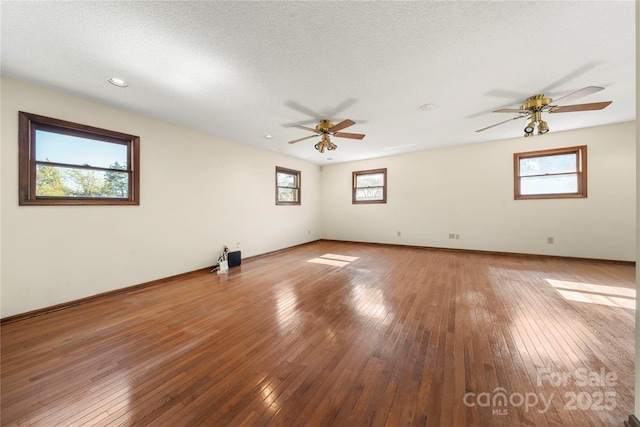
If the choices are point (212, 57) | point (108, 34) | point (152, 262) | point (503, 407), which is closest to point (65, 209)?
point (152, 262)

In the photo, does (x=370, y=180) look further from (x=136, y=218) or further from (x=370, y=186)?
(x=136, y=218)

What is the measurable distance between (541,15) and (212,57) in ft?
9.43

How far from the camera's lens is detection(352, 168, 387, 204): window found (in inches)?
263

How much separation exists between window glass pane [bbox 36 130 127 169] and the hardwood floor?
6.23 feet

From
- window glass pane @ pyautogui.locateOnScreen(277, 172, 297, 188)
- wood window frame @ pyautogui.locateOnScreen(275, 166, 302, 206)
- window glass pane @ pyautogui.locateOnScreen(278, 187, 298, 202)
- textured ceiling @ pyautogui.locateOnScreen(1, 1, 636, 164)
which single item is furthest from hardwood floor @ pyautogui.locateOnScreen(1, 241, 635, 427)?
window glass pane @ pyautogui.locateOnScreen(277, 172, 297, 188)

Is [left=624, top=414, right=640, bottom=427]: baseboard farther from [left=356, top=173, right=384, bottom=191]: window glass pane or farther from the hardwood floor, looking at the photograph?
[left=356, top=173, right=384, bottom=191]: window glass pane

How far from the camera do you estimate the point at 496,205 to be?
5.21 metres

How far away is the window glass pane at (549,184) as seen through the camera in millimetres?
4652

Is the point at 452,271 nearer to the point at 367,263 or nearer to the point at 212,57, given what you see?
the point at 367,263

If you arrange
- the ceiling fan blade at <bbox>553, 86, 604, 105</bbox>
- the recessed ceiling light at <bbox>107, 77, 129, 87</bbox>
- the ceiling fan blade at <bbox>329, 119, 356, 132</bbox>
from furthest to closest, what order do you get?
the ceiling fan blade at <bbox>329, 119, 356, 132</bbox>, the recessed ceiling light at <bbox>107, 77, 129, 87</bbox>, the ceiling fan blade at <bbox>553, 86, 604, 105</bbox>

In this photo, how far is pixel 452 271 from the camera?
402cm

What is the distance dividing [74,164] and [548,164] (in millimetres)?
8528

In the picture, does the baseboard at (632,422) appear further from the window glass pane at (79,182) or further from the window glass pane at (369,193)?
the window glass pane at (369,193)

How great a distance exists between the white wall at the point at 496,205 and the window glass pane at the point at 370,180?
28cm
